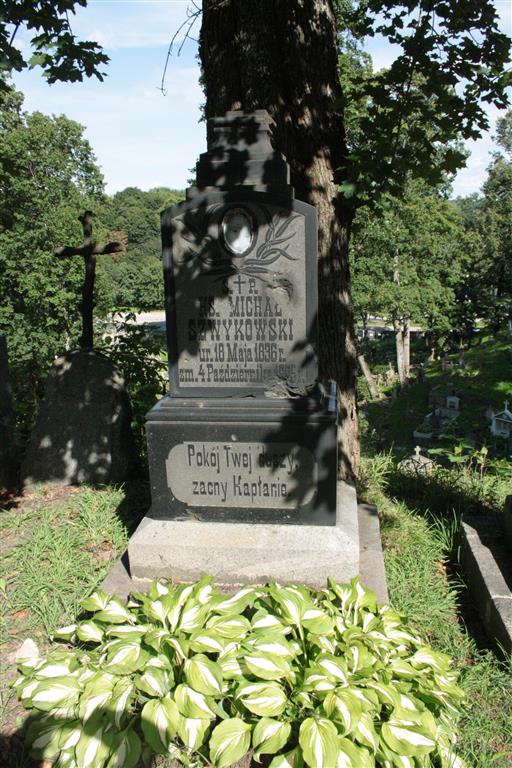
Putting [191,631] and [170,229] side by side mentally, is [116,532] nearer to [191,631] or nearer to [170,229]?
[191,631]

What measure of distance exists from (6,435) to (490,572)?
4.49 m

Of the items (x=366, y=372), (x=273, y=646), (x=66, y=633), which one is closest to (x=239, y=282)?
(x=273, y=646)

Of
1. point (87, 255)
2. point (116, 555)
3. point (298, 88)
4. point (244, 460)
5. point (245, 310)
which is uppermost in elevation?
point (298, 88)

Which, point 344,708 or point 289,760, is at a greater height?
point 344,708

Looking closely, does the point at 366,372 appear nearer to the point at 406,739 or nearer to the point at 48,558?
the point at 48,558

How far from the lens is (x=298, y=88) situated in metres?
4.91

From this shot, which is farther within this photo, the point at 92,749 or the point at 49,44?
the point at 49,44

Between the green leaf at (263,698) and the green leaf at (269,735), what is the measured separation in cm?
4

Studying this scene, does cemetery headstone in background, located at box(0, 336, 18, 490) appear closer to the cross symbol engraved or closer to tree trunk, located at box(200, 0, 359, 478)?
the cross symbol engraved

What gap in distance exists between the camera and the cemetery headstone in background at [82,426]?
217 inches

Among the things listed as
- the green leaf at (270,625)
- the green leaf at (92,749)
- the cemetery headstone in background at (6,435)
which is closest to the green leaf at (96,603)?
the green leaf at (92,749)

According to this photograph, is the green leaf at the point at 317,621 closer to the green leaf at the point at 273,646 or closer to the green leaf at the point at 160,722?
the green leaf at the point at 273,646

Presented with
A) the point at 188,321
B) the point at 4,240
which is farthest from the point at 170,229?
the point at 4,240

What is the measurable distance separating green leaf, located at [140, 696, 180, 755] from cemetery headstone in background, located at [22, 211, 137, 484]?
335cm
